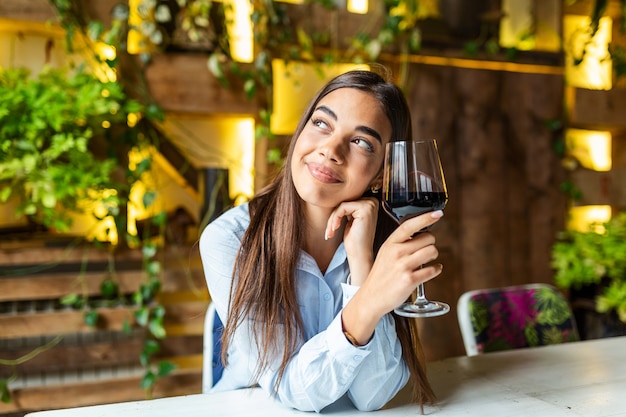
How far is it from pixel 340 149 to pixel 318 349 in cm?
40

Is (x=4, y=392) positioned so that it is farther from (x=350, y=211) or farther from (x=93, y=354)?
(x=350, y=211)

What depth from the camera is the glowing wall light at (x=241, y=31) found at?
276 cm

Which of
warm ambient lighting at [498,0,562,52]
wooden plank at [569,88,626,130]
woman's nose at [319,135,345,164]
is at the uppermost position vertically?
warm ambient lighting at [498,0,562,52]

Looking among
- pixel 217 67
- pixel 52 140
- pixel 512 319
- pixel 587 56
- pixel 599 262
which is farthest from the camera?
pixel 587 56

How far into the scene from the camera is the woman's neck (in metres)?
1.36

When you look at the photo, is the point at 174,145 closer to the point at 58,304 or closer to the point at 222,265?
the point at 58,304

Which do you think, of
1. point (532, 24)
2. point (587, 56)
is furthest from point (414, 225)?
point (587, 56)

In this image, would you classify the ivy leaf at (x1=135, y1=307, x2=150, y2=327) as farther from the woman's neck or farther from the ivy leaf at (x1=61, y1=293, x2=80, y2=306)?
the woman's neck

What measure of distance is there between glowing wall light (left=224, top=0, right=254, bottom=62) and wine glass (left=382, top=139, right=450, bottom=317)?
1.80 meters

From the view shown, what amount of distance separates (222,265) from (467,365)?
0.63 meters

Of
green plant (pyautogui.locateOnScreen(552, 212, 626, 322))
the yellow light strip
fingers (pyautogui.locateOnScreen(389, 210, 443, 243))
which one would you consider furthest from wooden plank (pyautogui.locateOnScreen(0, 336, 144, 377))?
green plant (pyautogui.locateOnScreen(552, 212, 626, 322))

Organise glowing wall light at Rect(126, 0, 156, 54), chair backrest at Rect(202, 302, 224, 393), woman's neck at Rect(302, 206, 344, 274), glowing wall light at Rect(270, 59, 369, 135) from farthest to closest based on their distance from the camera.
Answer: glowing wall light at Rect(270, 59, 369, 135) < glowing wall light at Rect(126, 0, 156, 54) < chair backrest at Rect(202, 302, 224, 393) < woman's neck at Rect(302, 206, 344, 274)

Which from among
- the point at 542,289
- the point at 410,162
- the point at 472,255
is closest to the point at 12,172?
the point at 410,162

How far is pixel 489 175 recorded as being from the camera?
3.15 meters
